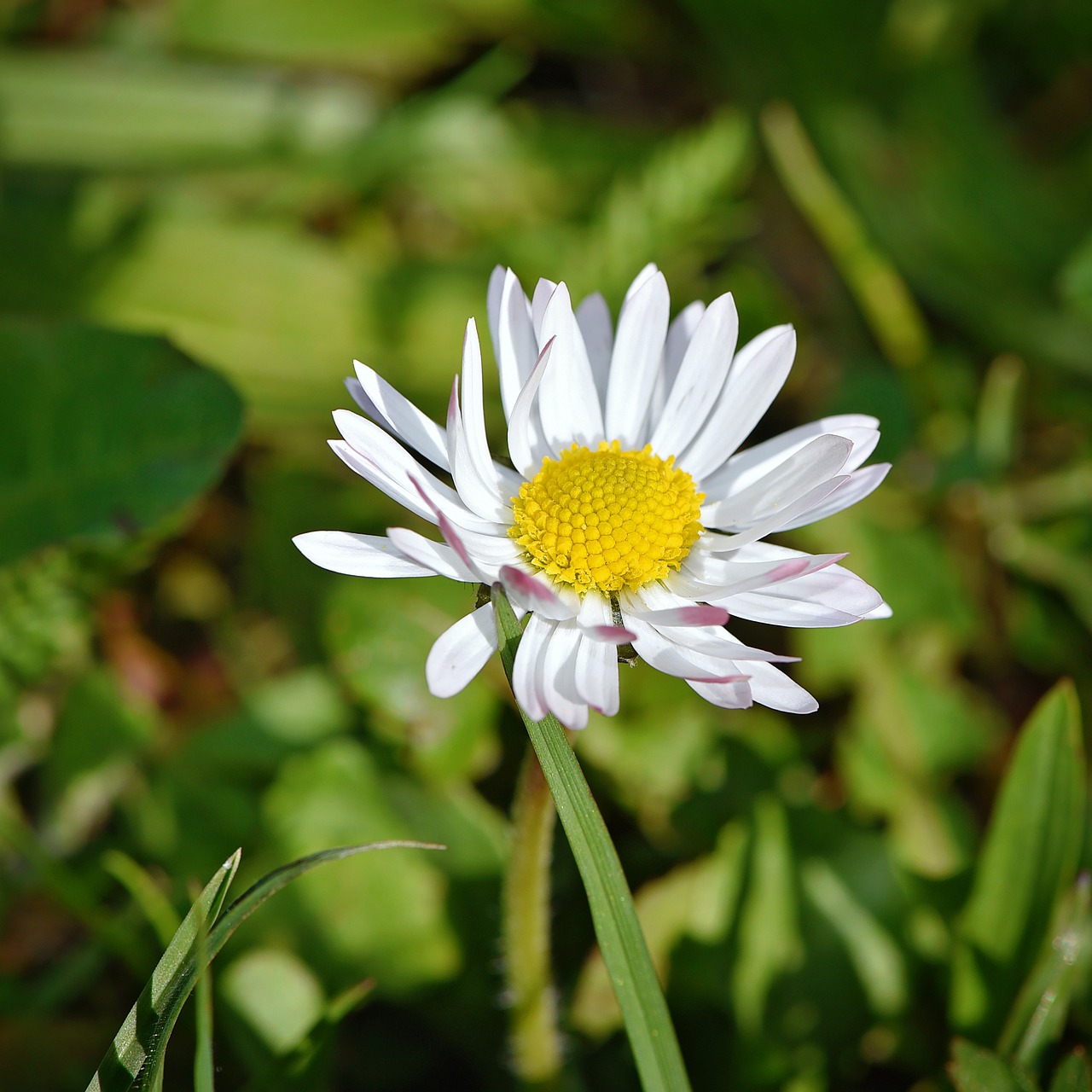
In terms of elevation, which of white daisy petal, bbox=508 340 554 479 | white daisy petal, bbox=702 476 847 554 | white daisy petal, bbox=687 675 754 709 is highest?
white daisy petal, bbox=508 340 554 479

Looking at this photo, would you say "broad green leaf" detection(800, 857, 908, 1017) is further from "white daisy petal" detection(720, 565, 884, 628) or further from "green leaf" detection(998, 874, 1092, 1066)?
"white daisy petal" detection(720, 565, 884, 628)

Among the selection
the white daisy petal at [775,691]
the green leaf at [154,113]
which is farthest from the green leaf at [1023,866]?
the green leaf at [154,113]

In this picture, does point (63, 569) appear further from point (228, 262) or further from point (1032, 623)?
point (1032, 623)

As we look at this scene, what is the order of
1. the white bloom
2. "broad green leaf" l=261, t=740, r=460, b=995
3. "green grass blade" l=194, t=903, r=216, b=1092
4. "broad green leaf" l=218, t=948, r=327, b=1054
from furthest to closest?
"broad green leaf" l=261, t=740, r=460, b=995
"broad green leaf" l=218, t=948, r=327, b=1054
the white bloom
"green grass blade" l=194, t=903, r=216, b=1092

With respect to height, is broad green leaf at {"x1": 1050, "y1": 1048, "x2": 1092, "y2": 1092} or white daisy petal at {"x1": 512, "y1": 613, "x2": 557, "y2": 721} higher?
white daisy petal at {"x1": 512, "y1": 613, "x2": 557, "y2": 721}

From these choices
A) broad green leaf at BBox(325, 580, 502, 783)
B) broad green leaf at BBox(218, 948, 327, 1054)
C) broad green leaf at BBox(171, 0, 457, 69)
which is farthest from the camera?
broad green leaf at BBox(171, 0, 457, 69)

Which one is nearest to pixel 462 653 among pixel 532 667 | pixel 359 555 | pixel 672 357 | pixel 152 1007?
pixel 532 667

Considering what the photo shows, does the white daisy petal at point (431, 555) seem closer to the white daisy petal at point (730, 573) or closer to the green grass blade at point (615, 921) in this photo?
the green grass blade at point (615, 921)

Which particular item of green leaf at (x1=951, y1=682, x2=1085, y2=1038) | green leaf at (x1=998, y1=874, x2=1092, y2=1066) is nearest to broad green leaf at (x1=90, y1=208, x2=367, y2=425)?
green leaf at (x1=951, y1=682, x2=1085, y2=1038)

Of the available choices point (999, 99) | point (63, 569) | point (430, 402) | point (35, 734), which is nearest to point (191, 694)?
point (35, 734)
